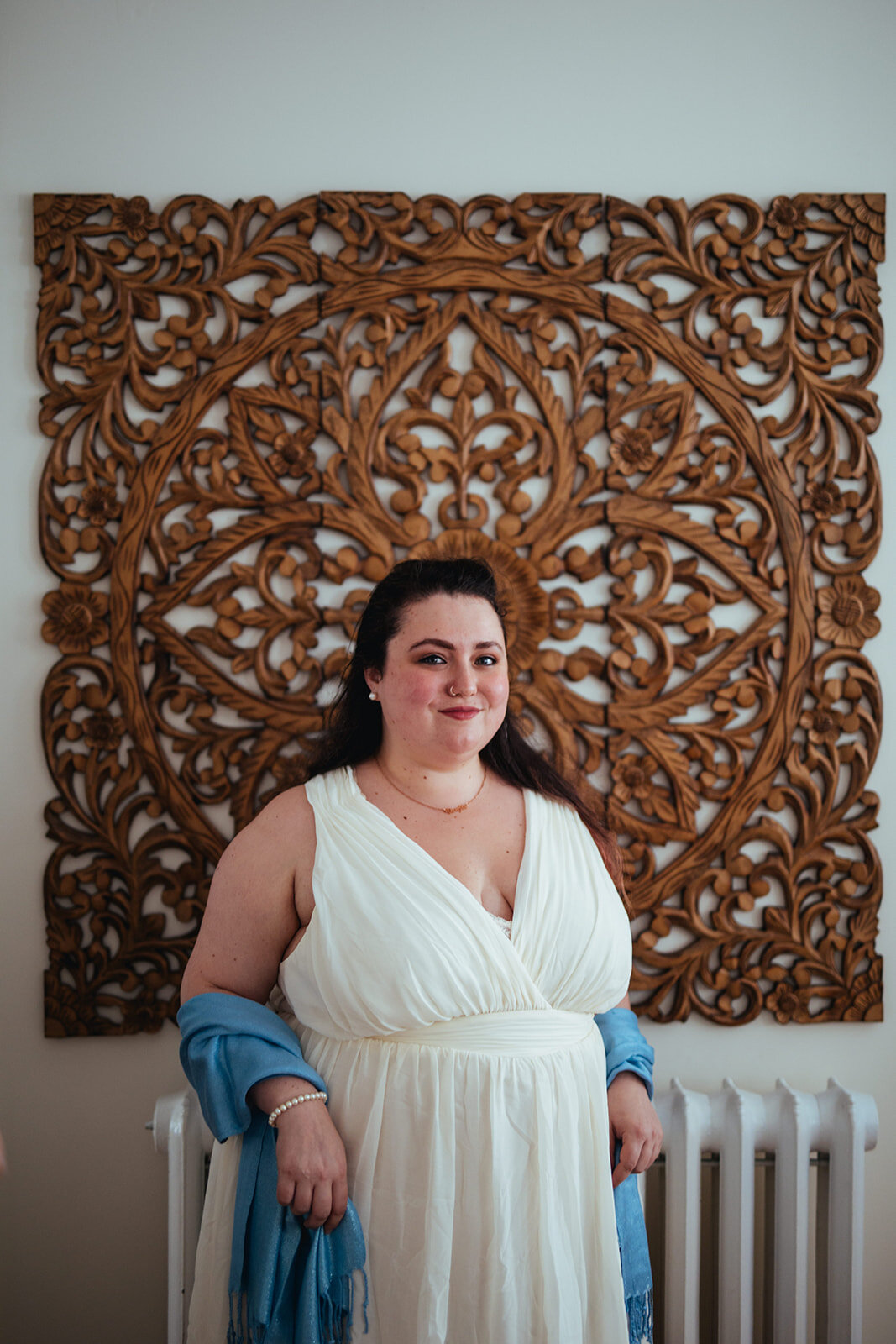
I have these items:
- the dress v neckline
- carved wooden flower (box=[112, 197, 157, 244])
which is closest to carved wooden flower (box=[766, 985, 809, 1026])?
the dress v neckline

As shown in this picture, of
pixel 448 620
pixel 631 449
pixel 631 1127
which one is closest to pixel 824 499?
pixel 631 449

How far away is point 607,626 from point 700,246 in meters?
0.72

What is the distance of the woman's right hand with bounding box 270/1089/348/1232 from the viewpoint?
3.44ft

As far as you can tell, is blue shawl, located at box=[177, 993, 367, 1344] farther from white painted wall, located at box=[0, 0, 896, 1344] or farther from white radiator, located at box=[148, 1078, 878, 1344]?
white painted wall, located at box=[0, 0, 896, 1344]

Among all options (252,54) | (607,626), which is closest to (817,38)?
(252,54)

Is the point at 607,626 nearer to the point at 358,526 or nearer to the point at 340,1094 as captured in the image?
the point at 358,526

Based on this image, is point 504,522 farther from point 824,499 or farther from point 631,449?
point 824,499

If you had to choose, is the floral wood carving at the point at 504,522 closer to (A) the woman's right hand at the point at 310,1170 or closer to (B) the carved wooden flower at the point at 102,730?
(B) the carved wooden flower at the point at 102,730

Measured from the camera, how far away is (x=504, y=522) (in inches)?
60.6

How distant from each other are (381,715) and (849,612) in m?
0.91

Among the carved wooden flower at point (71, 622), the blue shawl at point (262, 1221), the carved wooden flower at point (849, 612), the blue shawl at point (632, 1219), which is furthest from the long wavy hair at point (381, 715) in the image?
the carved wooden flower at point (849, 612)

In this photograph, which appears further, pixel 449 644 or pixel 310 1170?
pixel 449 644

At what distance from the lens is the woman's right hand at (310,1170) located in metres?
1.05

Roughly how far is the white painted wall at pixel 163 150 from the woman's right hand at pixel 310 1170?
578 millimetres
